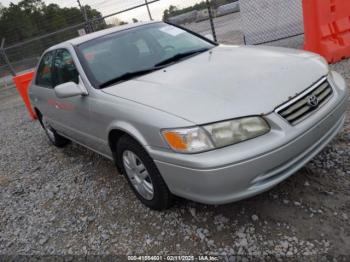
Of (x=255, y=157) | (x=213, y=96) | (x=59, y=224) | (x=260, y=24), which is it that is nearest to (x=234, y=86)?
(x=213, y=96)

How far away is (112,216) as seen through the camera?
3.20 m

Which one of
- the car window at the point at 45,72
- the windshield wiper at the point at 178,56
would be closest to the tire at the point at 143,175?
the windshield wiper at the point at 178,56

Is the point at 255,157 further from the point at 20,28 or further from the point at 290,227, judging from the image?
the point at 20,28

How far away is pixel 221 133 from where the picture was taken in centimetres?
228

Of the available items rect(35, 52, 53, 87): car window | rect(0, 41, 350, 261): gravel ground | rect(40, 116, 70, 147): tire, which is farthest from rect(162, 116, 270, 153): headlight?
rect(40, 116, 70, 147): tire

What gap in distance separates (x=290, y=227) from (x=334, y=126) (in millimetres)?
909

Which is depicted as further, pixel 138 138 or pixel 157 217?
pixel 157 217

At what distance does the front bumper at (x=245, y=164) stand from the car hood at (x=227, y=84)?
0.21 m

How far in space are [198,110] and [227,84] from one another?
1.30 ft

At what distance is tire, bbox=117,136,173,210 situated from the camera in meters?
2.68

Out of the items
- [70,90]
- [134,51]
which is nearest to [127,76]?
[134,51]

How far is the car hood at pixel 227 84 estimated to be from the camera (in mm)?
2365

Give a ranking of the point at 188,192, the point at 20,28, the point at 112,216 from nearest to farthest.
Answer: the point at 188,192
the point at 112,216
the point at 20,28

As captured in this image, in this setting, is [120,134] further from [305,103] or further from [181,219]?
[305,103]
